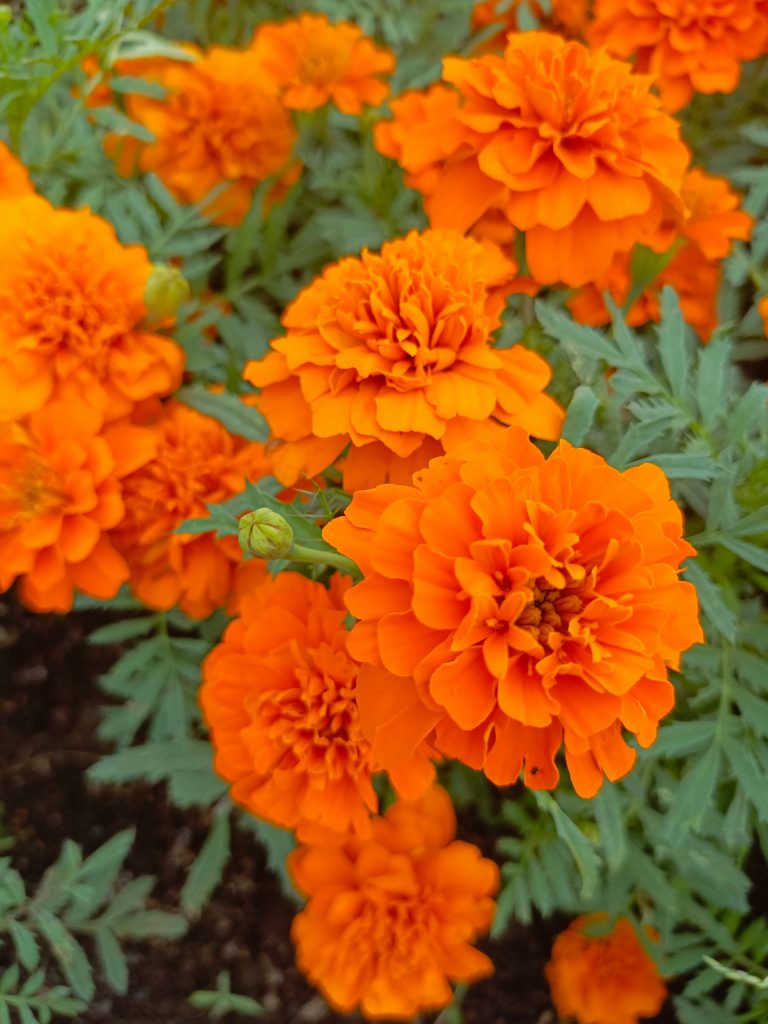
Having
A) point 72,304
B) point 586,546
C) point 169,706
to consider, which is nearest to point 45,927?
point 169,706

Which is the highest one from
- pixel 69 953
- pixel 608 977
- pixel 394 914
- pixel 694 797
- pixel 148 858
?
pixel 694 797

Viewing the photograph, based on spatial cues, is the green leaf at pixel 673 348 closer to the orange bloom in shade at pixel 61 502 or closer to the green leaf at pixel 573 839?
the green leaf at pixel 573 839

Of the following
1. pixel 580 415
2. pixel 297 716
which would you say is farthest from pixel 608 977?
pixel 580 415

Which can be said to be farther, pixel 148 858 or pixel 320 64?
pixel 148 858

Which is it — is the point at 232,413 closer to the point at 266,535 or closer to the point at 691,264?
the point at 266,535

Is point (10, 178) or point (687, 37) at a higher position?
point (687, 37)

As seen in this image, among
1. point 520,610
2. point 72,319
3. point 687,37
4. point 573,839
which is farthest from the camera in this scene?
point 687,37

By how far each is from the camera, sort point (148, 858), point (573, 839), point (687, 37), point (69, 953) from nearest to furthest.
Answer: point (573, 839) < point (69, 953) < point (687, 37) < point (148, 858)

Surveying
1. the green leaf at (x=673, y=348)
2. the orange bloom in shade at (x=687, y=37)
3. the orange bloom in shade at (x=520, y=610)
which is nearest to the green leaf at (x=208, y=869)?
the orange bloom in shade at (x=520, y=610)
